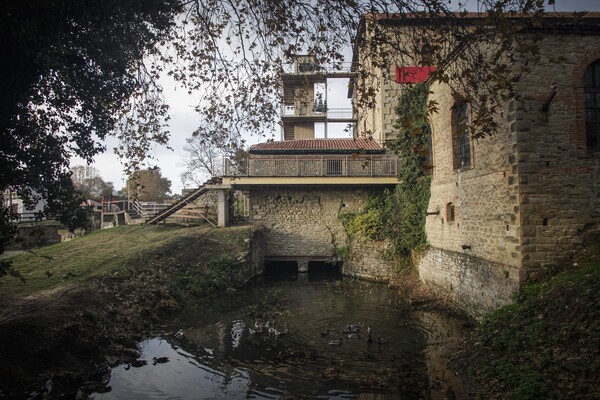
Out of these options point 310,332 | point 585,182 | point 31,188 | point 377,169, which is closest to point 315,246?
point 377,169

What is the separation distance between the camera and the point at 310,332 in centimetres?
954

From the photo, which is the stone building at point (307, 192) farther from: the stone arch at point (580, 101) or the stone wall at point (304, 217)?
the stone arch at point (580, 101)

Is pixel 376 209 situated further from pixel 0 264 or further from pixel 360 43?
pixel 0 264

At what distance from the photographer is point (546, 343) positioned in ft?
18.5

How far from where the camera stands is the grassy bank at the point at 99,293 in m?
6.45

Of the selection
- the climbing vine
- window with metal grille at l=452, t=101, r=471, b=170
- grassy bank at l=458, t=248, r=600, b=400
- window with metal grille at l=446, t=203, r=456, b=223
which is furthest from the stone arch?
the climbing vine

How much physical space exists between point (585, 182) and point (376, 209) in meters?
10.5

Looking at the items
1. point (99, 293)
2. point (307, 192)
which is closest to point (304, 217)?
point (307, 192)

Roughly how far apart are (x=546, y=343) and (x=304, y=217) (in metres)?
14.3

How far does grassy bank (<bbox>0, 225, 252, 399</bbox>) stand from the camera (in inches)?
254

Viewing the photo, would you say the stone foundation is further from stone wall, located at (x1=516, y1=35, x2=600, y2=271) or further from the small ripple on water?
the small ripple on water

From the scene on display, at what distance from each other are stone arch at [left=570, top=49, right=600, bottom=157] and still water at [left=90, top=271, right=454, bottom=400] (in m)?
5.62

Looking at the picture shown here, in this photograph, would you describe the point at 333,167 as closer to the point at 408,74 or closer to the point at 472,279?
the point at 472,279

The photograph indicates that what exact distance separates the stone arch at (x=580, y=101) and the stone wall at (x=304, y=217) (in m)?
11.0
